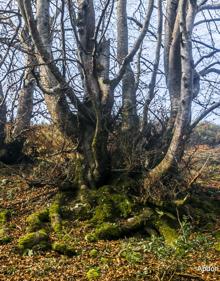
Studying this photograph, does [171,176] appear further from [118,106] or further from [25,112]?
[25,112]

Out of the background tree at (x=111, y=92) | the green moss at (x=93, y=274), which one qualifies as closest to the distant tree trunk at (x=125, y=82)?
the background tree at (x=111, y=92)

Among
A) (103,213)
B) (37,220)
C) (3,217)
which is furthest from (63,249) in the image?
(3,217)

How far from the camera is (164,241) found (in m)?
5.93

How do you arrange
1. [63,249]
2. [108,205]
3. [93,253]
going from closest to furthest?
[93,253] → [63,249] → [108,205]

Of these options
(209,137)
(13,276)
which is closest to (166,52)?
(13,276)

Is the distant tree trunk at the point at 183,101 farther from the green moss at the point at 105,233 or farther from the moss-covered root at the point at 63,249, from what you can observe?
the moss-covered root at the point at 63,249

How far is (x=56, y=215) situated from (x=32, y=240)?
2.75 feet

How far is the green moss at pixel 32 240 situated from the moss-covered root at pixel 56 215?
0.35 meters

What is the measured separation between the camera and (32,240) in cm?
580

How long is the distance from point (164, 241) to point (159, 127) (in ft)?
9.82

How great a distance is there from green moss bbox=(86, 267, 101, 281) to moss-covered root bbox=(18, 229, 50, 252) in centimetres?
112

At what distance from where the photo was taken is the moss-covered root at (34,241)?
5707mm

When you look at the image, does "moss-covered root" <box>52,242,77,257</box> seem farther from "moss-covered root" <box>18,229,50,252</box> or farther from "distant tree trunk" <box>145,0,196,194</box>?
"distant tree trunk" <box>145,0,196,194</box>

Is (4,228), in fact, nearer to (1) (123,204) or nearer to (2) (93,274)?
(1) (123,204)
